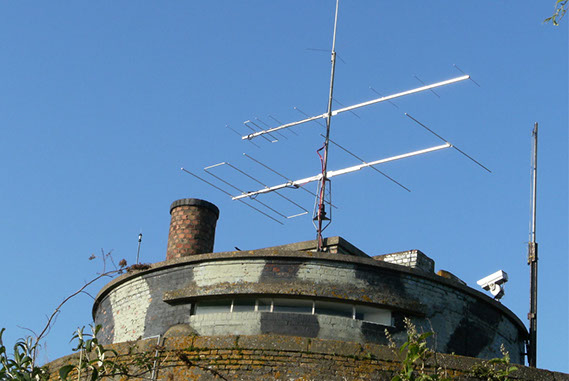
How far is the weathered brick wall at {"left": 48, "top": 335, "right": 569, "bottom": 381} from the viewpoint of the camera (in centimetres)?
1322

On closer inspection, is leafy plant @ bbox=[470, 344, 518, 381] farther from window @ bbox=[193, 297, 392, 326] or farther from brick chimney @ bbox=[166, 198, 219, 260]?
brick chimney @ bbox=[166, 198, 219, 260]

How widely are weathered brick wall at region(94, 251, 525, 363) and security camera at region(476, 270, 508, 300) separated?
1069 millimetres

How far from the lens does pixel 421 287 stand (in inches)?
612

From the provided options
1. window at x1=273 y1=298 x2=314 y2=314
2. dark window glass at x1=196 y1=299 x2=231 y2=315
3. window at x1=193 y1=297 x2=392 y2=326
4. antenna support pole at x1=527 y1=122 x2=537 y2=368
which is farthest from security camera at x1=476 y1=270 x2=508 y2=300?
dark window glass at x1=196 y1=299 x2=231 y2=315

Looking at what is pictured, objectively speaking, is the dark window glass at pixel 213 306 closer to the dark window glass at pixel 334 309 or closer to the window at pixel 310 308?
the window at pixel 310 308

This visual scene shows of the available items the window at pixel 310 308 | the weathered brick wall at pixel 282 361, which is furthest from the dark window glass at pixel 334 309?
the weathered brick wall at pixel 282 361

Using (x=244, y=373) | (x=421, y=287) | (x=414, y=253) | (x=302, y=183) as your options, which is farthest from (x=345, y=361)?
(x=302, y=183)

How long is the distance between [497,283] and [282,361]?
625cm

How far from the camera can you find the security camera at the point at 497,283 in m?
17.6

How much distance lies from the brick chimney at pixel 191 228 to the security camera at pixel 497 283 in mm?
5818

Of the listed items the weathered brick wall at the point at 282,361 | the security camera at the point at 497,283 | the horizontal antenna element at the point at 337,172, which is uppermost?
the horizontal antenna element at the point at 337,172

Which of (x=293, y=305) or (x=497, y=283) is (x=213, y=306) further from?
(x=497, y=283)

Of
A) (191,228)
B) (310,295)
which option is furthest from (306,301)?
(191,228)

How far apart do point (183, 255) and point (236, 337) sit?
4157mm
